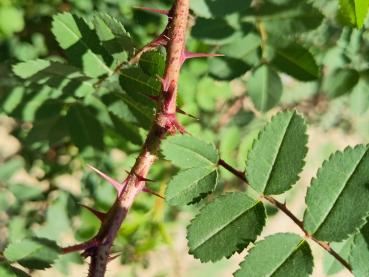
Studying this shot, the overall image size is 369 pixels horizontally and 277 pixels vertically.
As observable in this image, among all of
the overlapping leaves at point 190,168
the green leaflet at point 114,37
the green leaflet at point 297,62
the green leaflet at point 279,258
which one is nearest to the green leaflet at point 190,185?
the overlapping leaves at point 190,168

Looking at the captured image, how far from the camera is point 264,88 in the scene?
59.8 inches

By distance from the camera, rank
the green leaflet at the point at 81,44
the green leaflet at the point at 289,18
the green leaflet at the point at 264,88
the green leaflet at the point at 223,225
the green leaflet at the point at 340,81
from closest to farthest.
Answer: the green leaflet at the point at 223,225 < the green leaflet at the point at 81,44 < the green leaflet at the point at 289,18 < the green leaflet at the point at 264,88 < the green leaflet at the point at 340,81

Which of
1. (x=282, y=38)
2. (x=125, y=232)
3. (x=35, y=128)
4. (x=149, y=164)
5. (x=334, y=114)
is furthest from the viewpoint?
(x=334, y=114)

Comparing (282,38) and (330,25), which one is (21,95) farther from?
(330,25)

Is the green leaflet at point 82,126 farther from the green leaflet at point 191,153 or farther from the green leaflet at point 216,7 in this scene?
the green leaflet at point 191,153

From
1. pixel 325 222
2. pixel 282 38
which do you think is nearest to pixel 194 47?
pixel 282 38

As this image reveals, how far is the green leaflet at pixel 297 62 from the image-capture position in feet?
4.60

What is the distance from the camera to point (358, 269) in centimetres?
95

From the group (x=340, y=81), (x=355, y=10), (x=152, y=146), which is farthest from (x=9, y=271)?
(x=340, y=81)

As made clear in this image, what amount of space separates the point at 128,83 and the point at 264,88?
1.60 ft

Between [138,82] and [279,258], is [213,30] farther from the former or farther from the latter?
[279,258]

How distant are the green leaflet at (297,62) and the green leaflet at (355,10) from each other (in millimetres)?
509

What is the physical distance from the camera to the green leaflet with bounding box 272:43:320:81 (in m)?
1.40

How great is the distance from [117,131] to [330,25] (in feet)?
2.26
